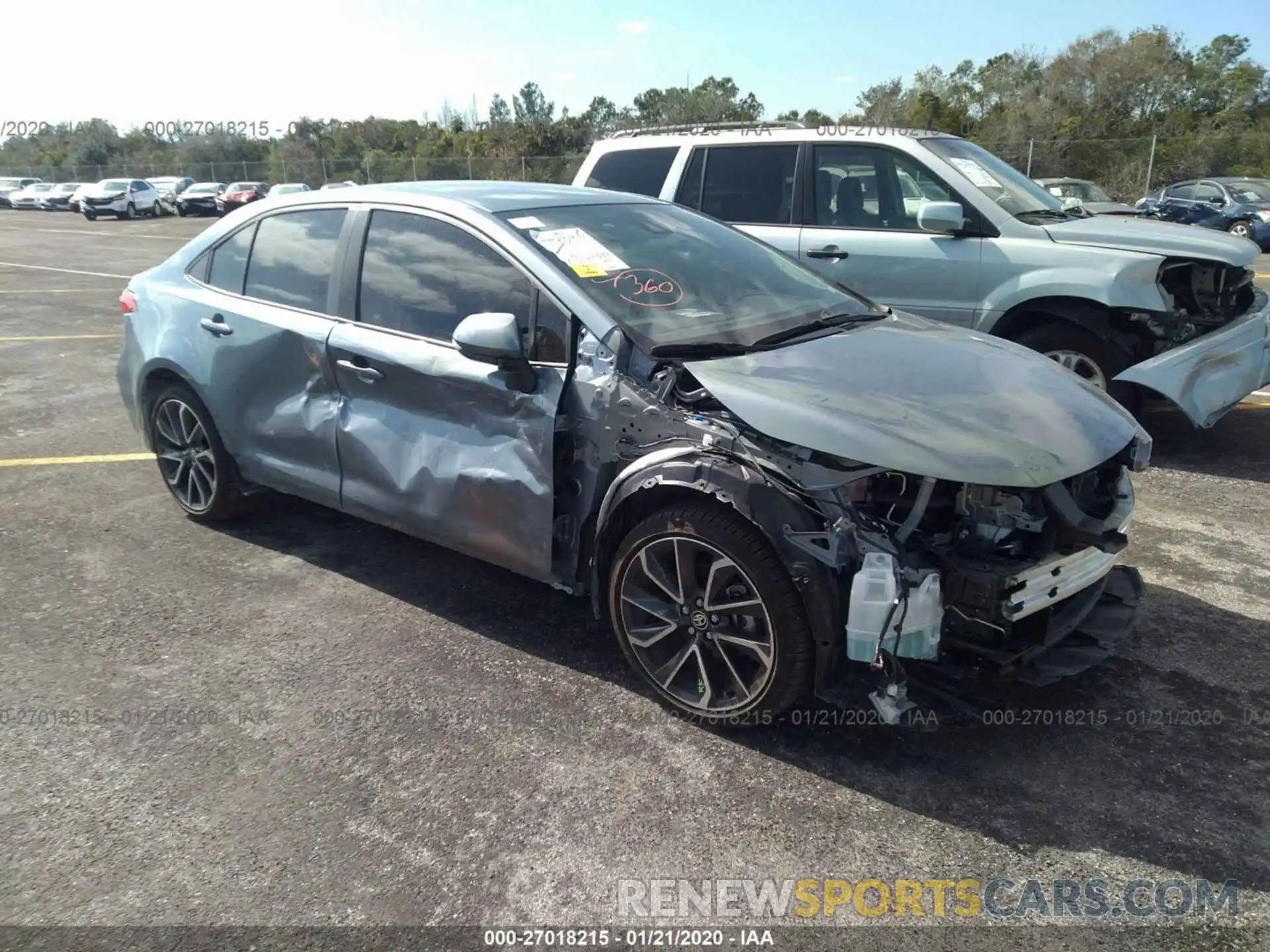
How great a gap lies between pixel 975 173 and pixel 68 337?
9766mm

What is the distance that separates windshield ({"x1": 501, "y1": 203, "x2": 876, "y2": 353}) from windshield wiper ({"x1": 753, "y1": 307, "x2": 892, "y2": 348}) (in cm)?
2

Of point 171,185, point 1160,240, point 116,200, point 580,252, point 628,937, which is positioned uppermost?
point 171,185

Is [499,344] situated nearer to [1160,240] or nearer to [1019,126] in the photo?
[1160,240]

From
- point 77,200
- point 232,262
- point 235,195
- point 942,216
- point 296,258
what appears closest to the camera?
point 296,258

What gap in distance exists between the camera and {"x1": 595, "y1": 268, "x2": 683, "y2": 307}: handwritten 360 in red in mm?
3477

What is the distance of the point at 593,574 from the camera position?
338 cm

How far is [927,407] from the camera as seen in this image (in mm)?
3012

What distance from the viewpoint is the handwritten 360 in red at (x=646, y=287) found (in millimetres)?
3477

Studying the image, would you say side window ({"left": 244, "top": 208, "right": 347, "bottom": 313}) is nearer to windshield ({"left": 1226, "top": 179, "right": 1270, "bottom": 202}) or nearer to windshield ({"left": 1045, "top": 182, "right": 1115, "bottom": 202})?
windshield ({"left": 1045, "top": 182, "right": 1115, "bottom": 202})

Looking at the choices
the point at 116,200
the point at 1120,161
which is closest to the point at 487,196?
the point at 1120,161

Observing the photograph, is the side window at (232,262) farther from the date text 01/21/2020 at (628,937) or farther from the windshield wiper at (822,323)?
the date text 01/21/2020 at (628,937)

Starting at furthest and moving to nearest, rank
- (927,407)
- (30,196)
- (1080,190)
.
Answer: (30,196) < (1080,190) < (927,407)

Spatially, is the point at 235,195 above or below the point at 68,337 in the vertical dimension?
above

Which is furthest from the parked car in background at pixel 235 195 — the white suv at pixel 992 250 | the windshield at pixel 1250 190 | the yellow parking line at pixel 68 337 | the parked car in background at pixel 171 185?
the white suv at pixel 992 250
